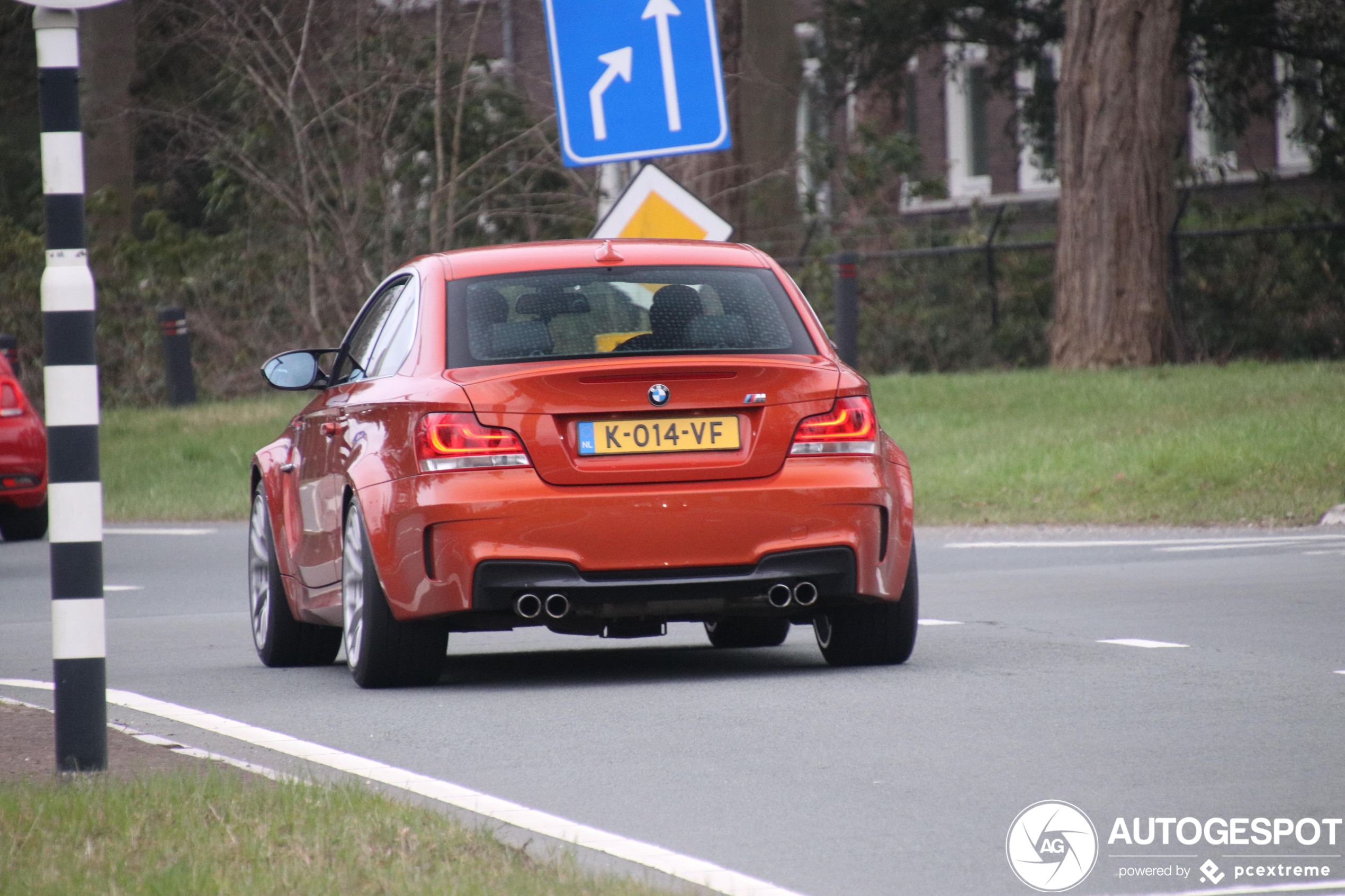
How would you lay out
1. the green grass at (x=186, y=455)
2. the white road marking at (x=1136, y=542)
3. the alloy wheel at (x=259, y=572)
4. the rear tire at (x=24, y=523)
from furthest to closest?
the green grass at (x=186, y=455)
the rear tire at (x=24, y=523)
the white road marking at (x=1136, y=542)
the alloy wheel at (x=259, y=572)

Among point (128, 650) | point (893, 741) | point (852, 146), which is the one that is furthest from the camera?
point (852, 146)

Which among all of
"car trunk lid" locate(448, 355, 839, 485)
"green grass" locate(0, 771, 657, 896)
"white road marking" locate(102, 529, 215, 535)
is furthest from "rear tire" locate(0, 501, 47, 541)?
"green grass" locate(0, 771, 657, 896)

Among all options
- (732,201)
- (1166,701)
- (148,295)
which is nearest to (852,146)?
(732,201)

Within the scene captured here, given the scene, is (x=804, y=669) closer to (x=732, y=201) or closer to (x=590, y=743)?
(x=590, y=743)

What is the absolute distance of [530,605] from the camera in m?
7.62

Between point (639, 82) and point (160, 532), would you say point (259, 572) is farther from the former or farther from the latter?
point (160, 532)

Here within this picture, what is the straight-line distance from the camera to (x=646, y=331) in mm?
7988

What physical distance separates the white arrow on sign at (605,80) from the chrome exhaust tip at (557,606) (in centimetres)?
657

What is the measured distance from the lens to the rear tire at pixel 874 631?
8219 mm

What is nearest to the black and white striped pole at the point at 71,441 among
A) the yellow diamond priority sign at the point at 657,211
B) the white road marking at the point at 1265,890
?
the white road marking at the point at 1265,890

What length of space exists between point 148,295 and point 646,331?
930 inches

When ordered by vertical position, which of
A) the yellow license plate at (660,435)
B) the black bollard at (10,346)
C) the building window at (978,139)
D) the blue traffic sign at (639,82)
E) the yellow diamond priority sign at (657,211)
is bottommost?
the yellow license plate at (660,435)

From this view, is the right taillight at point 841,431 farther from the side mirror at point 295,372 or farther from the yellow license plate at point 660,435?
the side mirror at point 295,372

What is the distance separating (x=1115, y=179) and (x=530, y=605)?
16657 millimetres
